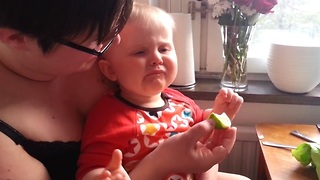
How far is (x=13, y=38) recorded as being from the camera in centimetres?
67

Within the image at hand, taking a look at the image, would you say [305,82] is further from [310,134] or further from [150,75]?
[150,75]

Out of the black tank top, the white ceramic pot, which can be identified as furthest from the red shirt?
the white ceramic pot

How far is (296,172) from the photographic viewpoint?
0.94 metres

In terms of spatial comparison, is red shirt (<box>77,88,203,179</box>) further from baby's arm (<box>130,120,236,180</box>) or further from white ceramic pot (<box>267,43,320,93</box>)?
white ceramic pot (<box>267,43,320,93</box>)

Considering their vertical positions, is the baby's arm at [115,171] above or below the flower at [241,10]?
below

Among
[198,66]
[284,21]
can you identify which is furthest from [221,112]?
[284,21]

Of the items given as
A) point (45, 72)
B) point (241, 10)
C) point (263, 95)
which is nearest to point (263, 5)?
point (241, 10)

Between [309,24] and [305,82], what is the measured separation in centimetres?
27

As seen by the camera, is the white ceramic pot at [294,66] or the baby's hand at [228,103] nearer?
the baby's hand at [228,103]

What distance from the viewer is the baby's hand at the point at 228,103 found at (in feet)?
3.20

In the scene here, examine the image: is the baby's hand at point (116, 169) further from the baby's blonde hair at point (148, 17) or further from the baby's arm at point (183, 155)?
the baby's blonde hair at point (148, 17)

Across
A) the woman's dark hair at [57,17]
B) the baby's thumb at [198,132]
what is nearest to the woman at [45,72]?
the woman's dark hair at [57,17]

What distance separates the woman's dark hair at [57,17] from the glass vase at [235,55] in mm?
642

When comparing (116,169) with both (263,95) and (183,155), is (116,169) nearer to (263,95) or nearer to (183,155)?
(183,155)
